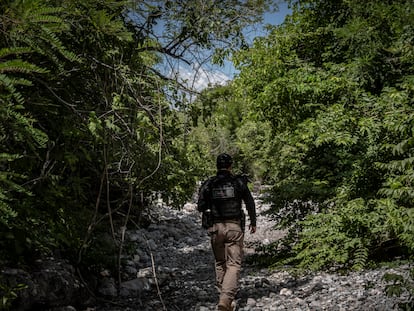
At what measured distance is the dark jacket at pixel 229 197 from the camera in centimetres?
616

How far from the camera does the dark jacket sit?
20.2 ft

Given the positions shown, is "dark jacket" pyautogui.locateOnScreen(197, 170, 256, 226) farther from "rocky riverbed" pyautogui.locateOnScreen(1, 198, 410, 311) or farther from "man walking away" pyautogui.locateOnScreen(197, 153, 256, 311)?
"rocky riverbed" pyautogui.locateOnScreen(1, 198, 410, 311)

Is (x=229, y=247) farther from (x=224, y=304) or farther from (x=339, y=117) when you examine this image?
(x=339, y=117)

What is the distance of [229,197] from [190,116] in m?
1.31

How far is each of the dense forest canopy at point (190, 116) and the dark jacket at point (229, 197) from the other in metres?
0.89

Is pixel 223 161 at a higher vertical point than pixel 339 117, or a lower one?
lower

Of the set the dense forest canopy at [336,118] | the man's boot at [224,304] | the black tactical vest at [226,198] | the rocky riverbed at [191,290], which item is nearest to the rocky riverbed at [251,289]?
the rocky riverbed at [191,290]

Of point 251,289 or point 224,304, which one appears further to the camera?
point 251,289

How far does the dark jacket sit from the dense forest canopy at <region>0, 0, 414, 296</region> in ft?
2.92

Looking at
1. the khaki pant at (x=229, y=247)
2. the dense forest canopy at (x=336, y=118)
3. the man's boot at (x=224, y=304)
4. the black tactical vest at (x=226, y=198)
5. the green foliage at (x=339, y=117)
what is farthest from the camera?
the green foliage at (x=339, y=117)

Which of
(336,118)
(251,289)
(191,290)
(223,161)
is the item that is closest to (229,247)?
(223,161)

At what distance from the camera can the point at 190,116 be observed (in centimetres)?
666

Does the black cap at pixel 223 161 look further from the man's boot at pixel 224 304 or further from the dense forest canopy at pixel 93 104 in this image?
the man's boot at pixel 224 304

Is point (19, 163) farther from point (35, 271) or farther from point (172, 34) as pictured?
point (172, 34)
